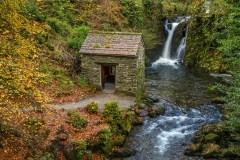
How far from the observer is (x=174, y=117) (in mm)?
19281

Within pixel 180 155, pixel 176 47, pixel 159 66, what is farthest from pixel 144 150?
pixel 176 47

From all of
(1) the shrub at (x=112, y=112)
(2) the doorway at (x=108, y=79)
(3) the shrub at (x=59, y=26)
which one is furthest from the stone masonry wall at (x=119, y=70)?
(3) the shrub at (x=59, y=26)

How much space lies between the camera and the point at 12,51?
12.2 metres

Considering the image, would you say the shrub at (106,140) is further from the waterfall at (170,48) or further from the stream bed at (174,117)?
the waterfall at (170,48)

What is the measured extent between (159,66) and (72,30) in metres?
11.2

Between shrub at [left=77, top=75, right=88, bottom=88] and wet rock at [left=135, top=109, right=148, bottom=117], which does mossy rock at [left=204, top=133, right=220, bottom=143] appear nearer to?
wet rock at [left=135, top=109, right=148, bottom=117]

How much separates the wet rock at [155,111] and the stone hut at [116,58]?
1.68 meters

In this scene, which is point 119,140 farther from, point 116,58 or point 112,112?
point 116,58

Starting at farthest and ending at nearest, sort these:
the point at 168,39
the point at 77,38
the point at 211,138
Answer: the point at 168,39
the point at 77,38
the point at 211,138

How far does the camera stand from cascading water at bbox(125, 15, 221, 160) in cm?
1603

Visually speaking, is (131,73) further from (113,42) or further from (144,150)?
(144,150)

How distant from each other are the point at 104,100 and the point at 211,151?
7286 millimetres

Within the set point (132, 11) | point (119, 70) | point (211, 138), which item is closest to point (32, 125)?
point (119, 70)

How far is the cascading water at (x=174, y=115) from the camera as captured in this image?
52.6ft
